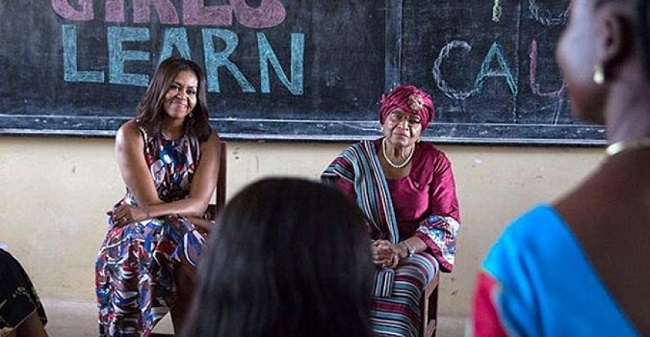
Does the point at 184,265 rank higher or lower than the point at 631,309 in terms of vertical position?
lower

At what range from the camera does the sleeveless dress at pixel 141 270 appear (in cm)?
310

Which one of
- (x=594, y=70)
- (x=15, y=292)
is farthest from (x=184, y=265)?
(x=594, y=70)

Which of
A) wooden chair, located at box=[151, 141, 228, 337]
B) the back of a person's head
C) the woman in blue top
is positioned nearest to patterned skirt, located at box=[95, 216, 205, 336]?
wooden chair, located at box=[151, 141, 228, 337]

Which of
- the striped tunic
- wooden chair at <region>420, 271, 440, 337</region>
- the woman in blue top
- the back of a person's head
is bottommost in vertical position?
wooden chair at <region>420, 271, 440, 337</region>

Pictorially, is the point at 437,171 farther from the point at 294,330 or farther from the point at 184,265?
the point at 294,330

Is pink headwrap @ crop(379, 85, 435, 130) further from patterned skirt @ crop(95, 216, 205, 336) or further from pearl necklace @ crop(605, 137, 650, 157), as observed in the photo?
pearl necklace @ crop(605, 137, 650, 157)

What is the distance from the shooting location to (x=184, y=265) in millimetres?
3117

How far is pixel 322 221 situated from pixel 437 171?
7.25ft

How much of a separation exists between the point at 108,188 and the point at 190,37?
715 millimetres

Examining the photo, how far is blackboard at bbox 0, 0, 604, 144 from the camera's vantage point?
11.9 ft

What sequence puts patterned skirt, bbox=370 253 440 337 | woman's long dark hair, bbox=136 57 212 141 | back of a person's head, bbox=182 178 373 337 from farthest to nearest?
woman's long dark hair, bbox=136 57 212 141 < patterned skirt, bbox=370 253 440 337 < back of a person's head, bbox=182 178 373 337

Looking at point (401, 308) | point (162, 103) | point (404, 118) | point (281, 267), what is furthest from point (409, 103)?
point (281, 267)

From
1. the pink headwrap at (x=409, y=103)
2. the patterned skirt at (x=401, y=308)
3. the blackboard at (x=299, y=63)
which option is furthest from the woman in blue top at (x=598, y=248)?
the blackboard at (x=299, y=63)

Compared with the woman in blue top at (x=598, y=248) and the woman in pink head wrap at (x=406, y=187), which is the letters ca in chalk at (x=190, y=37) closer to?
the woman in pink head wrap at (x=406, y=187)
